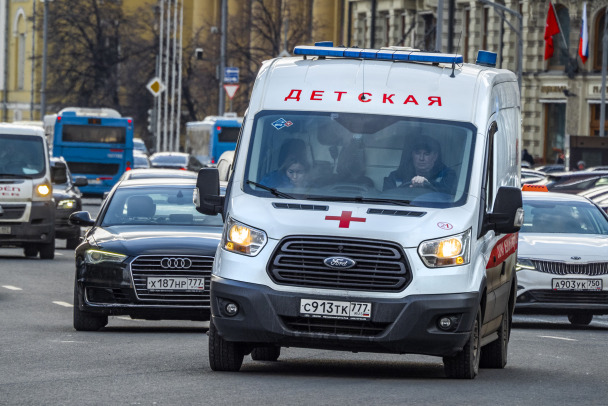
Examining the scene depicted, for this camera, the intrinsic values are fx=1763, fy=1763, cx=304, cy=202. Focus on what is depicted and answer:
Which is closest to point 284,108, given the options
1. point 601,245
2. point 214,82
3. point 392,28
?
point 601,245

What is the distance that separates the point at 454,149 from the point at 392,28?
A: 66473 millimetres

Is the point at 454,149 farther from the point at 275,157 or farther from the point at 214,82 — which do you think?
the point at 214,82

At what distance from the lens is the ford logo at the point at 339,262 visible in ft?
37.2

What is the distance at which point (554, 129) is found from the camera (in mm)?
65438

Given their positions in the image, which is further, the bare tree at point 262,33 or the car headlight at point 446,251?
the bare tree at point 262,33

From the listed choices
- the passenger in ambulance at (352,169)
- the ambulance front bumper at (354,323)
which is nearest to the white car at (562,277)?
the passenger in ambulance at (352,169)

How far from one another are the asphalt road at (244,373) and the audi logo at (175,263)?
0.63 m

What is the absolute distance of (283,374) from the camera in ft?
39.4

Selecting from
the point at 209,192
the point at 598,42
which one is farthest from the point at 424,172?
the point at 598,42

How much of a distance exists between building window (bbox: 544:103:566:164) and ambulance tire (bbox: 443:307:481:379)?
53.4 metres

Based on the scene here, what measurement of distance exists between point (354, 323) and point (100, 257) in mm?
4988

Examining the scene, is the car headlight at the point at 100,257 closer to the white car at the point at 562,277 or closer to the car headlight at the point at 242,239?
the car headlight at the point at 242,239

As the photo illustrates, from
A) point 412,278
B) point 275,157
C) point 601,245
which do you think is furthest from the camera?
point 601,245

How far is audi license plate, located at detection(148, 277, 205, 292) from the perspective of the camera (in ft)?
51.9
